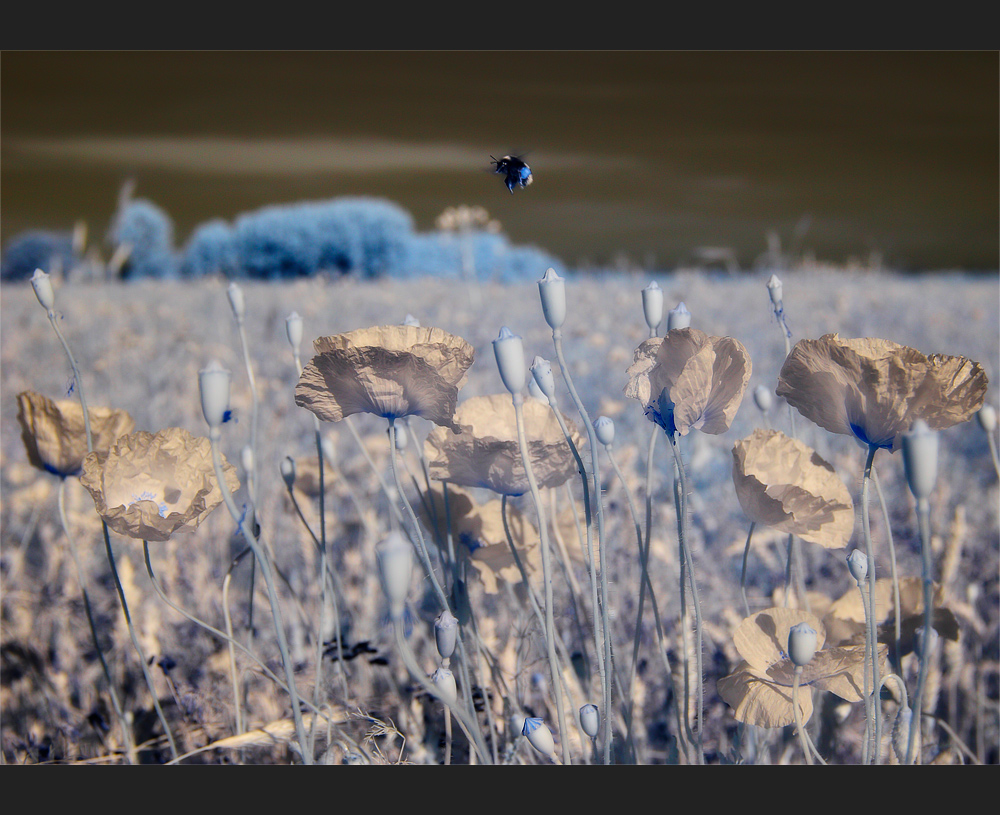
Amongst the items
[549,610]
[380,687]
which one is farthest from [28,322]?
[549,610]

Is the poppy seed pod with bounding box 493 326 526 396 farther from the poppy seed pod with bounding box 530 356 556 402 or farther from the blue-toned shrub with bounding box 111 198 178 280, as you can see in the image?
the blue-toned shrub with bounding box 111 198 178 280

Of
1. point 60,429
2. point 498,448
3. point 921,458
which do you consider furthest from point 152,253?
point 921,458

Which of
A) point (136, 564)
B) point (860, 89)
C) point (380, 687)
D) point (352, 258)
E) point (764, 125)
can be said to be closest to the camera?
point (380, 687)

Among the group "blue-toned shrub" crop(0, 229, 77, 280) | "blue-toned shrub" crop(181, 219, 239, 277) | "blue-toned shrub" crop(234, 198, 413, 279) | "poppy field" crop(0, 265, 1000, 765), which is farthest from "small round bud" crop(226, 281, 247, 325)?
"blue-toned shrub" crop(234, 198, 413, 279)

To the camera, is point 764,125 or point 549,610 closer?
point 549,610

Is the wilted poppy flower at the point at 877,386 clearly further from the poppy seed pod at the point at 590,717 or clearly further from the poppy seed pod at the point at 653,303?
the poppy seed pod at the point at 590,717

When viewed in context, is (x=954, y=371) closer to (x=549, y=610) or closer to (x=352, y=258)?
(x=549, y=610)

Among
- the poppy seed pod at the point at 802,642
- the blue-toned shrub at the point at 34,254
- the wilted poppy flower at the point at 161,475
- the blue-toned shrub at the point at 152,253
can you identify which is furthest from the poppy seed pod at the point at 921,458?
the blue-toned shrub at the point at 152,253
